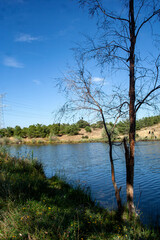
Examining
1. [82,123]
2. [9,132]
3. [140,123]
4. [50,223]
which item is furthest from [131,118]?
[9,132]

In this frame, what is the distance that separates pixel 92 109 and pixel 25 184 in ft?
9.33

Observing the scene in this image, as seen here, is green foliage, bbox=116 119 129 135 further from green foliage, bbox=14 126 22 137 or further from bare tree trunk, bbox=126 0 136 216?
green foliage, bbox=14 126 22 137

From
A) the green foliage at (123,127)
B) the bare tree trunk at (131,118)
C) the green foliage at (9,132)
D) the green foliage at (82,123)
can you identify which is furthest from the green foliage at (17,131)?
the bare tree trunk at (131,118)

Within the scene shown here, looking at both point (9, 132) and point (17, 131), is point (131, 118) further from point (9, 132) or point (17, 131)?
point (9, 132)

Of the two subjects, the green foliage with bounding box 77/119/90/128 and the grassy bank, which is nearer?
the grassy bank

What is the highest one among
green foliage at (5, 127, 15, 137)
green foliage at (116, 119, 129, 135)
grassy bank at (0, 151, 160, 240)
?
green foliage at (5, 127, 15, 137)

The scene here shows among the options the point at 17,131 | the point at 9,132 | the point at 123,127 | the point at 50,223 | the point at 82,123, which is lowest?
the point at 50,223

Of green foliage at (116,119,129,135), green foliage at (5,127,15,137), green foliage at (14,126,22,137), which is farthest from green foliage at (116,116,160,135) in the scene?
green foliage at (5,127,15,137)

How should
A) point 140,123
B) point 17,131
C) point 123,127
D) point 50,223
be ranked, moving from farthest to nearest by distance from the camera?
1. point 17,131
2. point 123,127
3. point 140,123
4. point 50,223

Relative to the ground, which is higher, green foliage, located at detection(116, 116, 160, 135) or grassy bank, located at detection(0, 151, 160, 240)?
green foliage, located at detection(116, 116, 160, 135)

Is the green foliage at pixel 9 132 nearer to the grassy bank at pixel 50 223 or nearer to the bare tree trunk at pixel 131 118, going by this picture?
the grassy bank at pixel 50 223

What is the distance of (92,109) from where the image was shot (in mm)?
5082

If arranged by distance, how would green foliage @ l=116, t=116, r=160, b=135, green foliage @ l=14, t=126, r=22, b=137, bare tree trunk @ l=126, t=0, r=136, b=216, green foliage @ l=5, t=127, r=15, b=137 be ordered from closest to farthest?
bare tree trunk @ l=126, t=0, r=136, b=216 < green foliage @ l=116, t=116, r=160, b=135 < green foliage @ l=14, t=126, r=22, b=137 < green foliage @ l=5, t=127, r=15, b=137

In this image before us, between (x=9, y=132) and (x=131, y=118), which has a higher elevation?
(x=9, y=132)
